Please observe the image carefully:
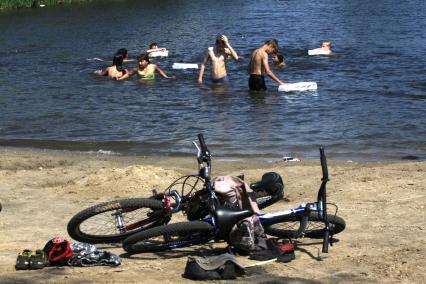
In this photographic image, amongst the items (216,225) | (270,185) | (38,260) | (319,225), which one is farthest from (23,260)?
(319,225)

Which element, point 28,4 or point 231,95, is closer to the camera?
point 231,95

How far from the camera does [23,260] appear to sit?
6.84 meters

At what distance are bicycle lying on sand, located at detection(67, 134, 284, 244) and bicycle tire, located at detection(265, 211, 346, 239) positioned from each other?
37cm

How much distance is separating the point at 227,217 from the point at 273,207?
2065 mm

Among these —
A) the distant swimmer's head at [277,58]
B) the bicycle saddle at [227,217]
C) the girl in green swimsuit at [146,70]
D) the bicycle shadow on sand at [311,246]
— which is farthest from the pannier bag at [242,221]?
the distant swimmer's head at [277,58]

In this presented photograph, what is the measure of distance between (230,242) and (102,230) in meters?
1.38

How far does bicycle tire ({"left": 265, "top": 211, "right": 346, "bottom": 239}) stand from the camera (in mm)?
7297

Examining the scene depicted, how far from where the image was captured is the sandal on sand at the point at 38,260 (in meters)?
6.82

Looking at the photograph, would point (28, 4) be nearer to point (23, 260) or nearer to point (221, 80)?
point (221, 80)

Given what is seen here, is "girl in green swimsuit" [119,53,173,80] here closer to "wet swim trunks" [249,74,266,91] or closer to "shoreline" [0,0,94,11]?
"wet swim trunks" [249,74,266,91]

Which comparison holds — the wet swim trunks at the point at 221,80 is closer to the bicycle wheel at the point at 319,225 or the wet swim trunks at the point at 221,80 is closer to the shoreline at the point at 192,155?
the shoreline at the point at 192,155

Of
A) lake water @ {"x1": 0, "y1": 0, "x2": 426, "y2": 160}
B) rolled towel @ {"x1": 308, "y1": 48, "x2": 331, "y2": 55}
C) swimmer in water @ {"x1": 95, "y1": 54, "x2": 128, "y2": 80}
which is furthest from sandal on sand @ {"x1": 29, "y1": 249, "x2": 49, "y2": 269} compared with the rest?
rolled towel @ {"x1": 308, "y1": 48, "x2": 331, "y2": 55}

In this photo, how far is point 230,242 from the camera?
23.6ft

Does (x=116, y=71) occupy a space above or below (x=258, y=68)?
below
